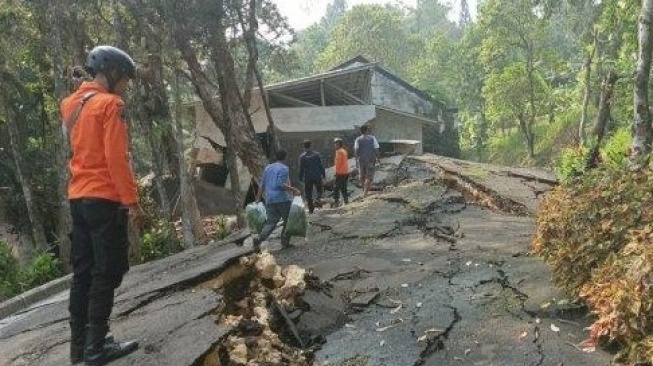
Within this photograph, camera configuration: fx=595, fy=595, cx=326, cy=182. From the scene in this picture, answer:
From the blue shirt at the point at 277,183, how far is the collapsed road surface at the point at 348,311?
825mm

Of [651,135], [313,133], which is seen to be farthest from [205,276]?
[313,133]

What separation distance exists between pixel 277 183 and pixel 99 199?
4.82 metres

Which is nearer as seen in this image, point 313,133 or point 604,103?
point 604,103

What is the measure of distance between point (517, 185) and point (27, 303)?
32.3ft

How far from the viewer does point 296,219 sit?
8.62 m

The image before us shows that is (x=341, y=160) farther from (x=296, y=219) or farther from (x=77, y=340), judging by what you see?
(x=77, y=340)

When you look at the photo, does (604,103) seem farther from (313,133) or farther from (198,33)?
(313,133)

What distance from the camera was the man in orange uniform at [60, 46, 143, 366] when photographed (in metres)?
3.62

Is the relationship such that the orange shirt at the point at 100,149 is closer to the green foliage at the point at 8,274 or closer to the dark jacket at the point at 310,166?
the dark jacket at the point at 310,166

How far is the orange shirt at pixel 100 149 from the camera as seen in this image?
142 inches

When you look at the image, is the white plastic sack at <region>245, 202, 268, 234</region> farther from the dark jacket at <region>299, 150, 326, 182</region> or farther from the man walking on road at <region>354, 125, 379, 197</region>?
the man walking on road at <region>354, 125, 379, 197</region>

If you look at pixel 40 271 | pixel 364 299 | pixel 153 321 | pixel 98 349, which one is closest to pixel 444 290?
pixel 364 299

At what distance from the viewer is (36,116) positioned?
16.2 metres

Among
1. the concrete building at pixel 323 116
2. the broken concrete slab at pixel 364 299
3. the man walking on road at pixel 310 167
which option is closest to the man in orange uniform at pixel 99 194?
the broken concrete slab at pixel 364 299
